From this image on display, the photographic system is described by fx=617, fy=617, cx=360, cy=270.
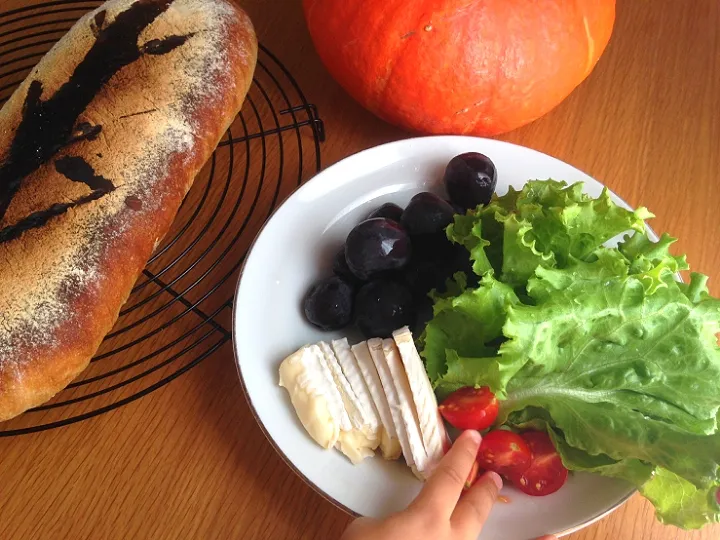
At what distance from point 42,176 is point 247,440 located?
1.34 ft

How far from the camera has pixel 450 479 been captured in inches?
23.2

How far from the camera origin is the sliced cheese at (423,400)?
0.63 metres

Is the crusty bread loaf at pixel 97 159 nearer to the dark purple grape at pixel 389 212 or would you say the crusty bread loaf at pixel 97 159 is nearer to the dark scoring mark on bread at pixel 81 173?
the dark scoring mark on bread at pixel 81 173

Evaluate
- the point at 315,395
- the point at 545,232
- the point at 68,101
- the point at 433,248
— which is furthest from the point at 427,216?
the point at 68,101

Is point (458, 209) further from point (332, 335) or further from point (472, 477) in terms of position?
point (472, 477)

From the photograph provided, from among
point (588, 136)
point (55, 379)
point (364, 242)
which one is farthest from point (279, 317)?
point (588, 136)

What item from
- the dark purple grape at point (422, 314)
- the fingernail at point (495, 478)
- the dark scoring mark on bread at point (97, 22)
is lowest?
the fingernail at point (495, 478)

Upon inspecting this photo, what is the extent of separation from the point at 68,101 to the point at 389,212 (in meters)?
0.45

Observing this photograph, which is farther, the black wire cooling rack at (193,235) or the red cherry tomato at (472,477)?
the black wire cooling rack at (193,235)

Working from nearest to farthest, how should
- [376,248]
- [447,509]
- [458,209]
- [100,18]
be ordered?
[447,509], [376,248], [458,209], [100,18]

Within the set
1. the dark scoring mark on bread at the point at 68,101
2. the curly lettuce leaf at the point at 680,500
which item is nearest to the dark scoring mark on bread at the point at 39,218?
the dark scoring mark on bread at the point at 68,101

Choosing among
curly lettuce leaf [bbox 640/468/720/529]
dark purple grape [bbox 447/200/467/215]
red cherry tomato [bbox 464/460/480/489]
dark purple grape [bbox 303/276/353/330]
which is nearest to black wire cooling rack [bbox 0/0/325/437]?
dark purple grape [bbox 303/276/353/330]

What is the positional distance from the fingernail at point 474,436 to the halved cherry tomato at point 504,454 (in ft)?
0.04

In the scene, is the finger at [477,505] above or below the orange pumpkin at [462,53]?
below
